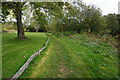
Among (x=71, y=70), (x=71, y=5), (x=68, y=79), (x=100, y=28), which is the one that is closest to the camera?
(x=68, y=79)

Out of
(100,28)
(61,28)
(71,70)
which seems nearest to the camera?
(71,70)

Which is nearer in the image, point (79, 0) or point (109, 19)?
point (79, 0)

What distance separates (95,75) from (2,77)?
5067 millimetres

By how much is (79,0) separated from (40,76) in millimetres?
11179

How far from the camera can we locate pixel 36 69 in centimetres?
464

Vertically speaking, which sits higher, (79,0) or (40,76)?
(79,0)

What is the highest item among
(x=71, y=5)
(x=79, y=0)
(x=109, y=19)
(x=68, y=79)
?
(x=109, y=19)

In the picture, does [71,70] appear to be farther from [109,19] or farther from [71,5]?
[109,19]

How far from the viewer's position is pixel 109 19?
32656mm

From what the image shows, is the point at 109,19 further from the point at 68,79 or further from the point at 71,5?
the point at 68,79

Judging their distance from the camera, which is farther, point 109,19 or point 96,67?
point 109,19

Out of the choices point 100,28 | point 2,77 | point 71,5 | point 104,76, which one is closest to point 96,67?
point 104,76

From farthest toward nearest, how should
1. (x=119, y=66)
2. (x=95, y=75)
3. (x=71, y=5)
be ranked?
(x=71, y=5) < (x=119, y=66) < (x=95, y=75)

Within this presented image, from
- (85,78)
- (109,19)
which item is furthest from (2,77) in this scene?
(109,19)
